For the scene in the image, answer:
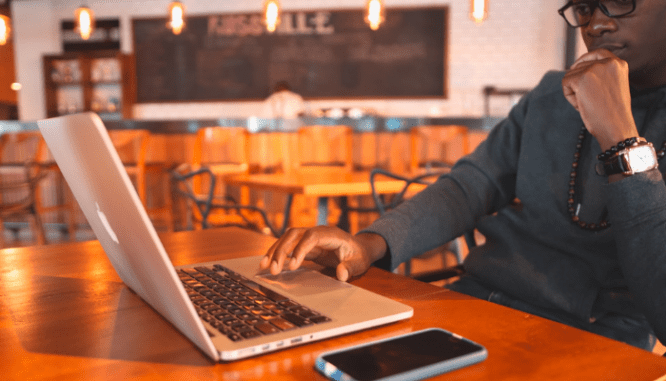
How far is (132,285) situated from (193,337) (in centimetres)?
22

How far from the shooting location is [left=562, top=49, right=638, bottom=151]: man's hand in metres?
0.76

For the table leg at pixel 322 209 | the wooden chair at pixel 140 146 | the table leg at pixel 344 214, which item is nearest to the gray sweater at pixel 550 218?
the table leg at pixel 322 209

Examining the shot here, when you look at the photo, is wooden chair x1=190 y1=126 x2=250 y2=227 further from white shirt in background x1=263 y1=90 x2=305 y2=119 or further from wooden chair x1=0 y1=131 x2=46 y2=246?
wooden chair x1=0 y1=131 x2=46 y2=246

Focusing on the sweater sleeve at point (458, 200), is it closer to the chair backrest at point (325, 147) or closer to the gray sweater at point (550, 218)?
the gray sweater at point (550, 218)

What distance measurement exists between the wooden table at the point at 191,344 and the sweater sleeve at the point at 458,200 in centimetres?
17

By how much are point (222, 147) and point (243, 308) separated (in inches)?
181

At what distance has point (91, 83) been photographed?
7.84m

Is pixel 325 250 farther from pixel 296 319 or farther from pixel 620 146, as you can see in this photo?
pixel 620 146

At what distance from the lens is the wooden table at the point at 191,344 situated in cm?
41

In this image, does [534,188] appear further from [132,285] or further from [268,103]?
[268,103]

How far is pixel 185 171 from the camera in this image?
9.57ft

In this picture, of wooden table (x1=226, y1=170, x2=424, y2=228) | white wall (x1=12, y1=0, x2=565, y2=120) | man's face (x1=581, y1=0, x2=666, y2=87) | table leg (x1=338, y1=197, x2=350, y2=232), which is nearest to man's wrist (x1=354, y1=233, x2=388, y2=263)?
man's face (x1=581, y1=0, x2=666, y2=87)

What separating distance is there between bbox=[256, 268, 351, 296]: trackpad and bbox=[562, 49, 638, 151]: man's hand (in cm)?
47

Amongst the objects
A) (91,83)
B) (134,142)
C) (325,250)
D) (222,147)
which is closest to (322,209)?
(325,250)
